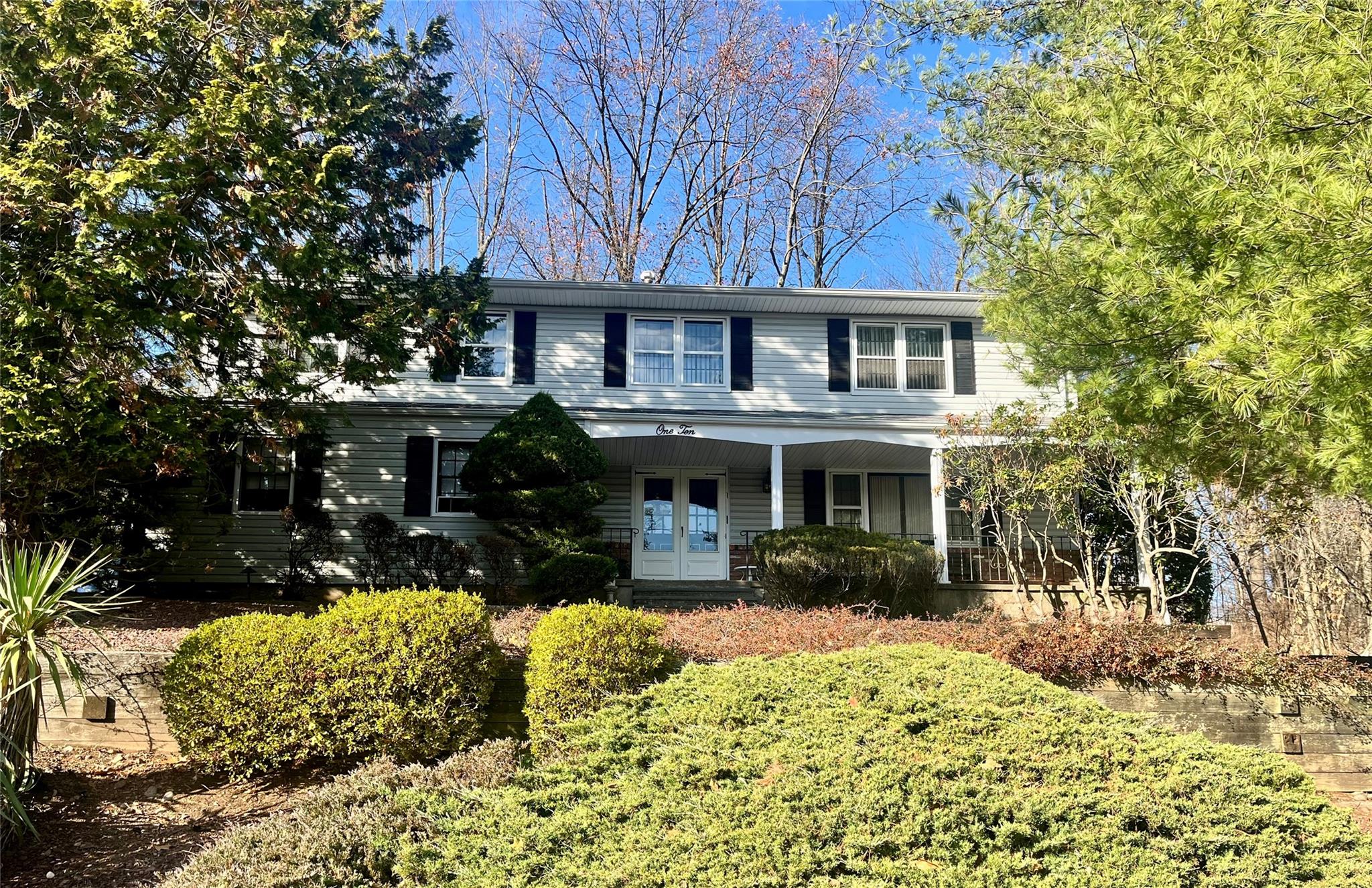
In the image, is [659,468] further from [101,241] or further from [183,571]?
[101,241]

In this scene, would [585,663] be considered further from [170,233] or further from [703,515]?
[703,515]

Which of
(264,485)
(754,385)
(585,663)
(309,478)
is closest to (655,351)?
(754,385)

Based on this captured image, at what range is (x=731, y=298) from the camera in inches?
604

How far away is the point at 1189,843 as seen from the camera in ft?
12.4

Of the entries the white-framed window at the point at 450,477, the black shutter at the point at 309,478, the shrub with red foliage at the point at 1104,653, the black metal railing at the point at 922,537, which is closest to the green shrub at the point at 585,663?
the shrub with red foliage at the point at 1104,653

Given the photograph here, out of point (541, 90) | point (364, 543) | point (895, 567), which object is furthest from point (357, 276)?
point (541, 90)

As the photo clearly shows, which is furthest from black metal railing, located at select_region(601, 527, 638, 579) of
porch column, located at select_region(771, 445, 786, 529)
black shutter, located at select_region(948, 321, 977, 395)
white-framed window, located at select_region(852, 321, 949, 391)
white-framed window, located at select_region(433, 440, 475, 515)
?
black shutter, located at select_region(948, 321, 977, 395)

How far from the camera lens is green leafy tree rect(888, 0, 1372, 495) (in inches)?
159

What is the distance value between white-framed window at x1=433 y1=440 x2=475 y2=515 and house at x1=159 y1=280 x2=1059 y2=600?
0.03 metres

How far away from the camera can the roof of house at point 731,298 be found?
1509 cm

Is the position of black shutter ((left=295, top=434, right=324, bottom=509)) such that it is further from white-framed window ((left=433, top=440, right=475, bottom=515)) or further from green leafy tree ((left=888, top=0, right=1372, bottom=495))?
green leafy tree ((left=888, top=0, right=1372, bottom=495))

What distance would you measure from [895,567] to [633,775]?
8325 millimetres

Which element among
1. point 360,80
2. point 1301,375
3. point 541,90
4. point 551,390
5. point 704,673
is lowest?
point 704,673

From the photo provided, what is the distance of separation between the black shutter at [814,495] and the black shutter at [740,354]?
2.11 meters
